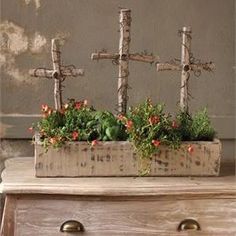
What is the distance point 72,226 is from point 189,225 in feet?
1.14

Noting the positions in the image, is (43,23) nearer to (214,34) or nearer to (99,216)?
(214,34)

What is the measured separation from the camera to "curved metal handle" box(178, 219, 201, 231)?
5.37 ft

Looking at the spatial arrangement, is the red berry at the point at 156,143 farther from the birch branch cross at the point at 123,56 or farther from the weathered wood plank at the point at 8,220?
the weathered wood plank at the point at 8,220

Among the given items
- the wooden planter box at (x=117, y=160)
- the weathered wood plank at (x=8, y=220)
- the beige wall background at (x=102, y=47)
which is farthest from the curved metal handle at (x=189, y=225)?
the beige wall background at (x=102, y=47)

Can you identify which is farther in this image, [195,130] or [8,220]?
[195,130]

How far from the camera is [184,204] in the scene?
5.40 feet

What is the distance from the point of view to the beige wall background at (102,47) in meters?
2.10

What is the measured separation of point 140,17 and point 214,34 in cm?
30

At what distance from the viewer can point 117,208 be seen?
1.64 meters

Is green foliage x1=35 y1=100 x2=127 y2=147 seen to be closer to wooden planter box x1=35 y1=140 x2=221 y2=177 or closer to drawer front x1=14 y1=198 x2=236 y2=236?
wooden planter box x1=35 y1=140 x2=221 y2=177

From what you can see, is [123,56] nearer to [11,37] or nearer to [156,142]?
[156,142]

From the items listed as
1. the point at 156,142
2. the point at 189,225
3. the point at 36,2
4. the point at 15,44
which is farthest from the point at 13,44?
the point at 189,225

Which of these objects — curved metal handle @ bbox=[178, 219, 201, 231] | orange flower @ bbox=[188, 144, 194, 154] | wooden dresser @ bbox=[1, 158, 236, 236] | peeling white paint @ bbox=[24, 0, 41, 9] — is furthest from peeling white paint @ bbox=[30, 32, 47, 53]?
curved metal handle @ bbox=[178, 219, 201, 231]

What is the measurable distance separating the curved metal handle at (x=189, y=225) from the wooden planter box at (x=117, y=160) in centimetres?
16
